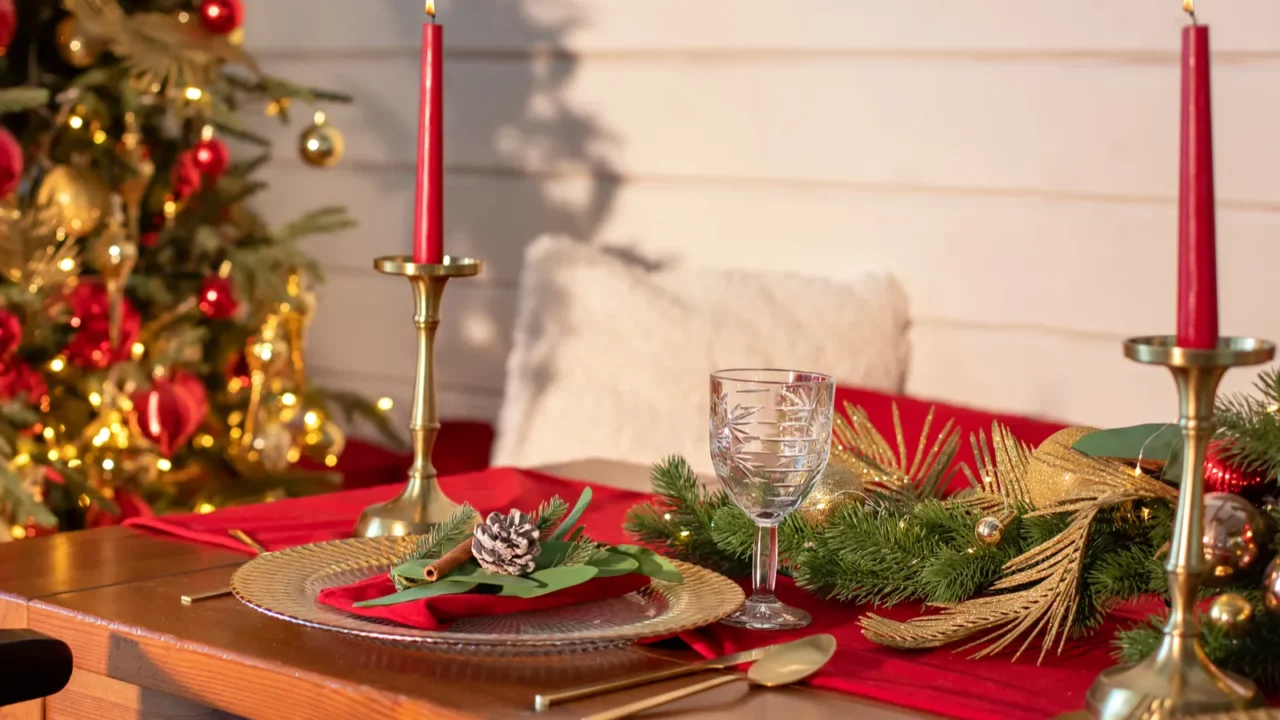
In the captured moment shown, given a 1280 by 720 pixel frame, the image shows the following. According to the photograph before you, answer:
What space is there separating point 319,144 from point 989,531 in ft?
5.07

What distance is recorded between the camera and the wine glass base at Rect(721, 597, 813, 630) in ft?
2.52

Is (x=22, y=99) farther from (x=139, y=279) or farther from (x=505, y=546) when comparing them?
(x=505, y=546)

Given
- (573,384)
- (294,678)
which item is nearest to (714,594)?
(294,678)

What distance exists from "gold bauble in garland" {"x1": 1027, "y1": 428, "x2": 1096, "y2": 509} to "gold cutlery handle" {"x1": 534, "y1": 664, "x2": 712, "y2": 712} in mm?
239

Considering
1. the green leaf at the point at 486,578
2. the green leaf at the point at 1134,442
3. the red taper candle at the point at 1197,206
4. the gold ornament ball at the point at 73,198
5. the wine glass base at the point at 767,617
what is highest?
the gold ornament ball at the point at 73,198

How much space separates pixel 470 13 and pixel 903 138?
89cm

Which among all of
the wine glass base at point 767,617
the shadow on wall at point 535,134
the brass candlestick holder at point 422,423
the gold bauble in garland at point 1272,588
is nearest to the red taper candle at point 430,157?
the brass candlestick holder at point 422,423

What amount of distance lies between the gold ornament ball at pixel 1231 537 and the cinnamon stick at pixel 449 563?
0.39 m

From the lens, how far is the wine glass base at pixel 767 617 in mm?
770

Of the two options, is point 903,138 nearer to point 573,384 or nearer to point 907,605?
point 573,384

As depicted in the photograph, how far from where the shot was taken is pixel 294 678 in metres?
0.69

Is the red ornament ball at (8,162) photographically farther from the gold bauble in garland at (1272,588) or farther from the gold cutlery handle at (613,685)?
the gold bauble in garland at (1272,588)

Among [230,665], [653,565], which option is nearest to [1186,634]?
[653,565]

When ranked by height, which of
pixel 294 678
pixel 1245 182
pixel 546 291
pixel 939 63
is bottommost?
pixel 294 678
